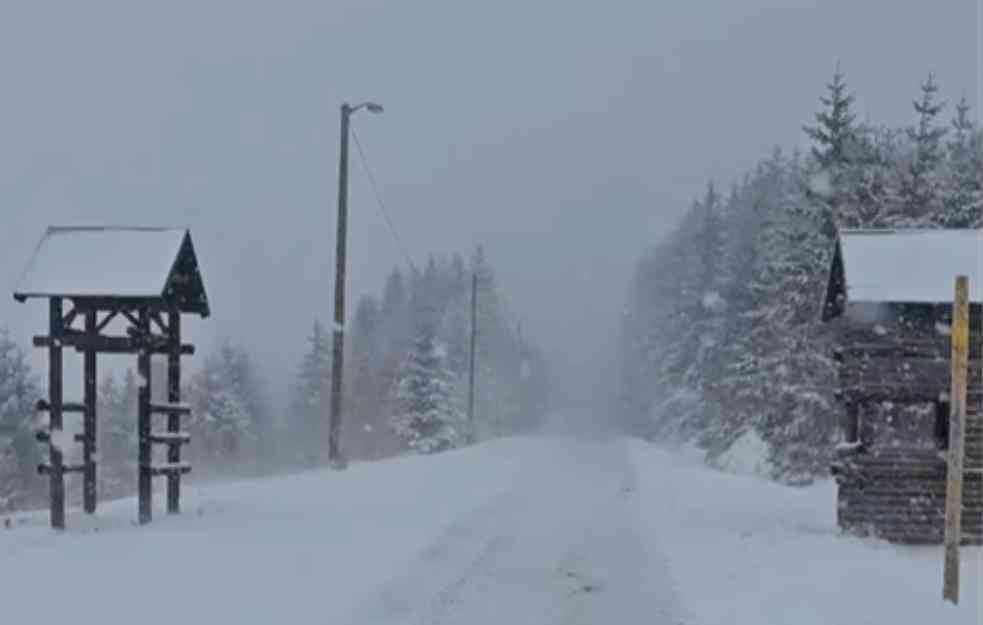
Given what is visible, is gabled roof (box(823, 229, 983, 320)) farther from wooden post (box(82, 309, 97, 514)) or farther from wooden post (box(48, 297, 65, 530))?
wooden post (box(48, 297, 65, 530))

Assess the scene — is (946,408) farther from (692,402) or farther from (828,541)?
(692,402)

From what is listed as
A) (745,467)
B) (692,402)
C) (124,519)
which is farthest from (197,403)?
(124,519)

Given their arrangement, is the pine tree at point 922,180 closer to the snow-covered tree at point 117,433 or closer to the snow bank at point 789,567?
the snow bank at point 789,567

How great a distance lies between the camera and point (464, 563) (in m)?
14.6

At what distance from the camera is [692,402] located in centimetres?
6366

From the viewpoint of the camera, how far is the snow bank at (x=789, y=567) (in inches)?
466

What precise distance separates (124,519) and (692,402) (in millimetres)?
47774

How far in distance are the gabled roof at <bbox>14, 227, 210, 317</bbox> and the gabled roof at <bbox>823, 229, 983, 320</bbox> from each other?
10.4 metres

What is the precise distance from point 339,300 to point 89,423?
1327 cm

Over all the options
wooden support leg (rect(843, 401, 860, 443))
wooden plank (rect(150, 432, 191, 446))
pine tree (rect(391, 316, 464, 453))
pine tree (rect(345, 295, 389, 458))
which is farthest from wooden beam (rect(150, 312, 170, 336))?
pine tree (rect(345, 295, 389, 458))

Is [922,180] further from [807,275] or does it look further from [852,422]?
[852,422]

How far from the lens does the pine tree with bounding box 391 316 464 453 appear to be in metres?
59.5

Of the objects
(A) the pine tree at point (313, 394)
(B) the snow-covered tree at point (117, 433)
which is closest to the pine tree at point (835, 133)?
(B) the snow-covered tree at point (117, 433)

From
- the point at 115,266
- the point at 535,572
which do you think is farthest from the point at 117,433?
the point at 535,572
